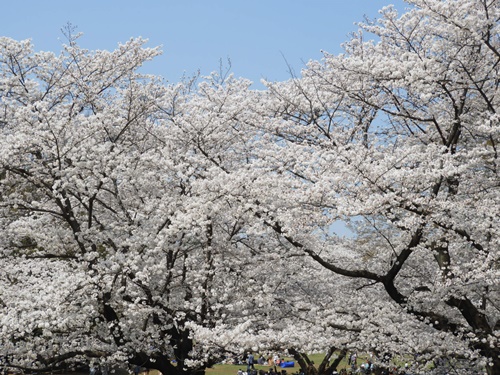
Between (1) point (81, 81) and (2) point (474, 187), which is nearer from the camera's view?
(2) point (474, 187)

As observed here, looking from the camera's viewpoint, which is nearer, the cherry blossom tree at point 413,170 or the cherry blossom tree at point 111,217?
the cherry blossom tree at point 413,170

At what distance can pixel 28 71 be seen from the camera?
1034cm

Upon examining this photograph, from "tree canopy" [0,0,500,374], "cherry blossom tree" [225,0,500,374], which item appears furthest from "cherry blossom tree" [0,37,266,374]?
"cherry blossom tree" [225,0,500,374]

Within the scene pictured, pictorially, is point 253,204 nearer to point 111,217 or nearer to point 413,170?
point 413,170

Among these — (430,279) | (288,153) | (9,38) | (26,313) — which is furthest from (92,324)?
(430,279)

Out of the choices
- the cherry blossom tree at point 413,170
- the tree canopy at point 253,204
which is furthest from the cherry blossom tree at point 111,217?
the cherry blossom tree at point 413,170

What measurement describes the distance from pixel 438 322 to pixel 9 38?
914cm

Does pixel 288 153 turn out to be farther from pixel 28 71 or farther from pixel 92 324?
pixel 28 71

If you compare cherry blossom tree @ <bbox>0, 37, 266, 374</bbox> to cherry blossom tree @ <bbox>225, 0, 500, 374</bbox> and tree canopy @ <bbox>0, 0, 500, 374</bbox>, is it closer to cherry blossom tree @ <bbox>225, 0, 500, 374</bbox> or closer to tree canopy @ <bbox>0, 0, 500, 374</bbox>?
tree canopy @ <bbox>0, 0, 500, 374</bbox>

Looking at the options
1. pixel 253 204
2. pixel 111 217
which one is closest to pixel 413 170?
pixel 253 204

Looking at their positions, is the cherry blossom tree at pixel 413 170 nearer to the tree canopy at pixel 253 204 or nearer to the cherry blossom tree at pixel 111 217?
the tree canopy at pixel 253 204

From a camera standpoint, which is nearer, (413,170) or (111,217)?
(413,170)

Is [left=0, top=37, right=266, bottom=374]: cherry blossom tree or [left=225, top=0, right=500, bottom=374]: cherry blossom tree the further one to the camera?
[left=0, top=37, right=266, bottom=374]: cherry blossom tree

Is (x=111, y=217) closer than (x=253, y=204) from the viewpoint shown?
No
